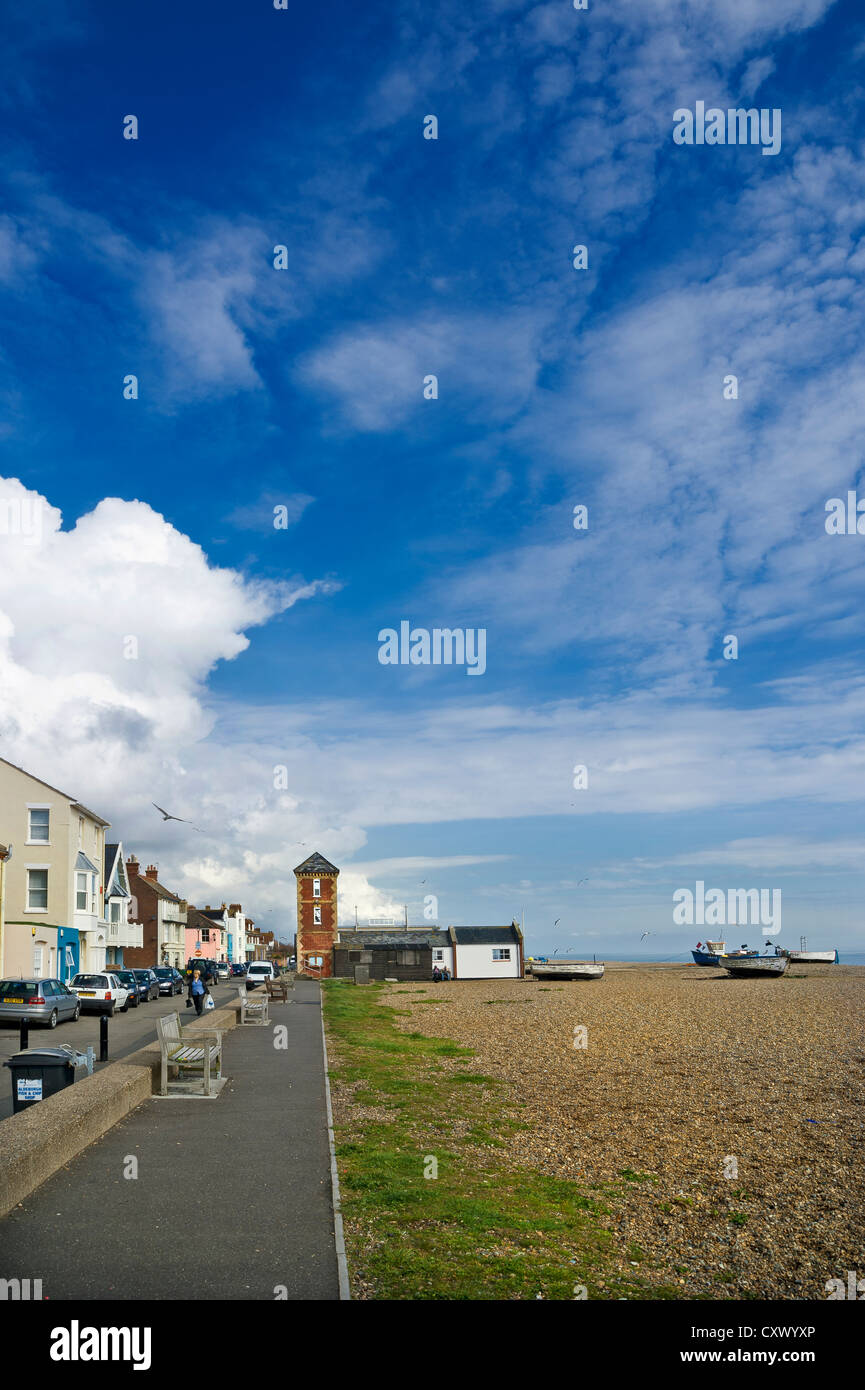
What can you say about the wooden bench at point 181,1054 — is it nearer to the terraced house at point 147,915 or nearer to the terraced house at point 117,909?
the terraced house at point 117,909

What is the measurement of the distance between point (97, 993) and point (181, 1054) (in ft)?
69.0

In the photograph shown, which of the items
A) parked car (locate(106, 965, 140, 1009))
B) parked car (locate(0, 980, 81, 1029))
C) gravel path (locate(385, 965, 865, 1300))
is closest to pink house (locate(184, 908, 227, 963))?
parked car (locate(106, 965, 140, 1009))

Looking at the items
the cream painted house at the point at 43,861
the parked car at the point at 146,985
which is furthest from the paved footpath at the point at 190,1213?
the cream painted house at the point at 43,861

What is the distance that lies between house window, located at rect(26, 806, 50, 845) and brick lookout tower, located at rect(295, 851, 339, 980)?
43381 mm

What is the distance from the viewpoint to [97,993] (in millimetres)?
36875

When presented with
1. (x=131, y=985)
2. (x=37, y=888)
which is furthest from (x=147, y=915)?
(x=131, y=985)

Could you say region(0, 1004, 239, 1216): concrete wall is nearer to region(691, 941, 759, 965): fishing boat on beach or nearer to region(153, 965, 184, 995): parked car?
region(153, 965, 184, 995): parked car

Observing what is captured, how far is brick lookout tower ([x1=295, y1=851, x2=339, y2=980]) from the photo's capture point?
92.2 m

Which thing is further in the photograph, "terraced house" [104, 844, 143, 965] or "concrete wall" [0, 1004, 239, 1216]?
"terraced house" [104, 844, 143, 965]

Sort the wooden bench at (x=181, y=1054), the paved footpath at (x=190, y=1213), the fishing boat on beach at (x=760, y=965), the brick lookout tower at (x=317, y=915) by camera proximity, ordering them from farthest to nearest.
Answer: the brick lookout tower at (x=317, y=915)
the fishing boat on beach at (x=760, y=965)
the wooden bench at (x=181, y=1054)
the paved footpath at (x=190, y=1213)

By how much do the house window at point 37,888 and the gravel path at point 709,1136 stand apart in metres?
25.2

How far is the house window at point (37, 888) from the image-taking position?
51656mm

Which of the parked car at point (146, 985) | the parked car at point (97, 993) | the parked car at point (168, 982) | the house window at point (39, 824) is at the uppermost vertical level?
the house window at point (39, 824)
